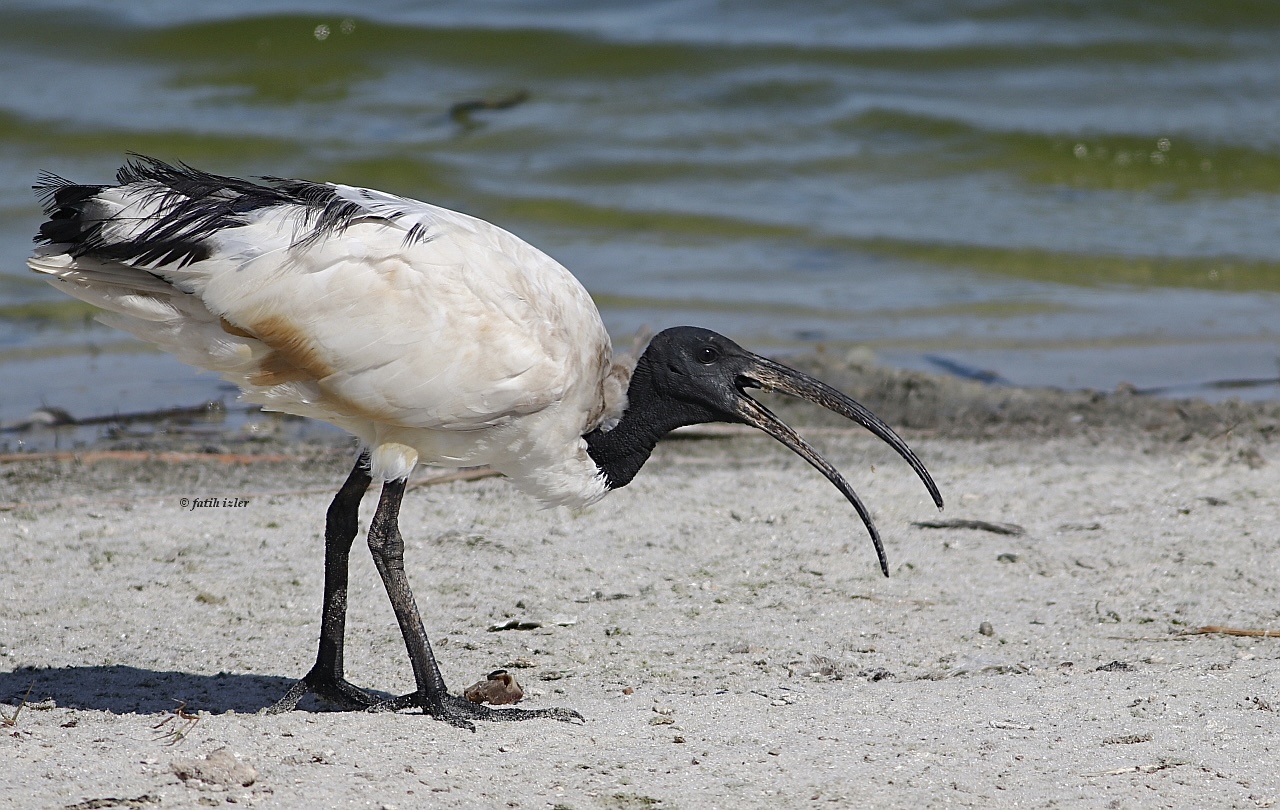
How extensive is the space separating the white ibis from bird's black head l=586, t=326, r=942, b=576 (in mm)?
20

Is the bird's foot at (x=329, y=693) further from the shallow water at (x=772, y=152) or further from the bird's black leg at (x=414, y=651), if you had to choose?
the shallow water at (x=772, y=152)

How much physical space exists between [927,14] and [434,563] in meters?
18.6

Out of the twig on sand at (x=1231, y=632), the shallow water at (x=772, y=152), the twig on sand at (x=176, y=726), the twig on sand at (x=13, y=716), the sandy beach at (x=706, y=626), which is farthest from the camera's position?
the shallow water at (x=772, y=152)

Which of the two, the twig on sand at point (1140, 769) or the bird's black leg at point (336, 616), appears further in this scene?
the bird's black leg at point (336, 616)

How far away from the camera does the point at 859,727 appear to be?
16.1ft

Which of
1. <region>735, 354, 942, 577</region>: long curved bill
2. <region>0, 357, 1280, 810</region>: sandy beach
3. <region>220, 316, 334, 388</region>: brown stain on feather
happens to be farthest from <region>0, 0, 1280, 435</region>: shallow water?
<region>735, 354, 942, 577</region>: long curved bill

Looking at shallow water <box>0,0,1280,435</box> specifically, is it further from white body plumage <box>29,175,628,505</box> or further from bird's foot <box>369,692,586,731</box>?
bird's foot <box>369,692,586,731</box>

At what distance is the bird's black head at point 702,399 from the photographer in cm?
558

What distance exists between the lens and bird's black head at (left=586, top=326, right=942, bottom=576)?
5578mm

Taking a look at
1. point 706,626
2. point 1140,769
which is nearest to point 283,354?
point 706,626

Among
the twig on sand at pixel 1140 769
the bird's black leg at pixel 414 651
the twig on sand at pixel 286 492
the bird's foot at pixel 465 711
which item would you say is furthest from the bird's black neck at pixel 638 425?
the twig on sand at pixel 1140 769

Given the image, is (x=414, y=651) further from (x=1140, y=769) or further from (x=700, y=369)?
(x=1140, y=769)

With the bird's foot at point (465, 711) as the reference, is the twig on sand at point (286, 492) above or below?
above

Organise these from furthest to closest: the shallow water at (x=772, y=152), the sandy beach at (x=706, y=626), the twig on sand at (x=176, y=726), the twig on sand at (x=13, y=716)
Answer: the shallow water at (x=772, y=152) → the twig on sand at (x=13, y=716) → the twig on sand at (x=176, y=726) → the sandy beach at (x=706, y=626)
